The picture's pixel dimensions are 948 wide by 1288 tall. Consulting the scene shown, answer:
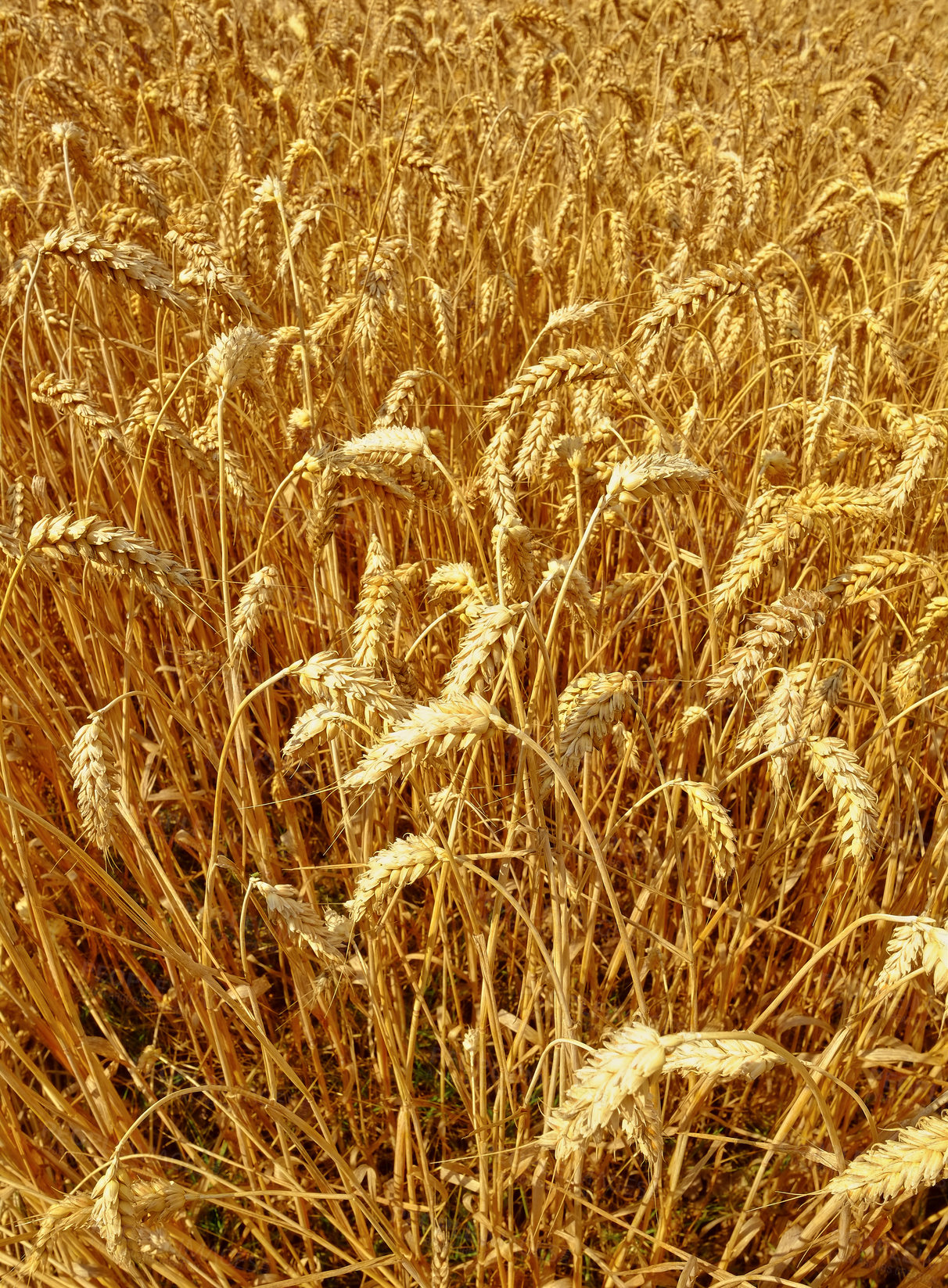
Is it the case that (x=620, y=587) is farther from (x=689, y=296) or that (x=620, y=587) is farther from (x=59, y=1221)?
(x=59, y=1221)

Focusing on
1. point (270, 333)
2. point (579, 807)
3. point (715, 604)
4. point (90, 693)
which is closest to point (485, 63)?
point (270, 333)

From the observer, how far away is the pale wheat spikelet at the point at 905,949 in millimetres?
891

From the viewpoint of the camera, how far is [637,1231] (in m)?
1.22

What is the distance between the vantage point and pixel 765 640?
4.15 ft

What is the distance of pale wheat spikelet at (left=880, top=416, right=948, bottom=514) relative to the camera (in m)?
1.51

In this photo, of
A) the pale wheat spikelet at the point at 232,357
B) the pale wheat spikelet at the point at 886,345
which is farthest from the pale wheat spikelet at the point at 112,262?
the pale wheat spikelet at the point at 886,345

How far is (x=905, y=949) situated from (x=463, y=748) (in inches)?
19.2

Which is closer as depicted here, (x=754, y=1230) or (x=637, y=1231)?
(x=637, y=1231)

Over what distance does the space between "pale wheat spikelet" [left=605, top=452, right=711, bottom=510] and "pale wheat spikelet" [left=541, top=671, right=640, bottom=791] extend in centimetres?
26

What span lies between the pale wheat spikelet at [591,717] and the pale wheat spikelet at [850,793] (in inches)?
9.9

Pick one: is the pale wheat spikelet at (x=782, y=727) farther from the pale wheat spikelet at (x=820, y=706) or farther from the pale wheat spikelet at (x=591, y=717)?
the pale wheat spikelet at (x=591, y=717)

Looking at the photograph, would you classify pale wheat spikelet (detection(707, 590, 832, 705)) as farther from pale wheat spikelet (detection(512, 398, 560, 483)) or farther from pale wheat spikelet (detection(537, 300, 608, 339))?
pale wheat spikelet (detection(537, 300, 608, 339))

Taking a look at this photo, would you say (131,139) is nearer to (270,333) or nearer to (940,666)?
(270,333)

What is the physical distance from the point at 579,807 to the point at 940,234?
3.87m
